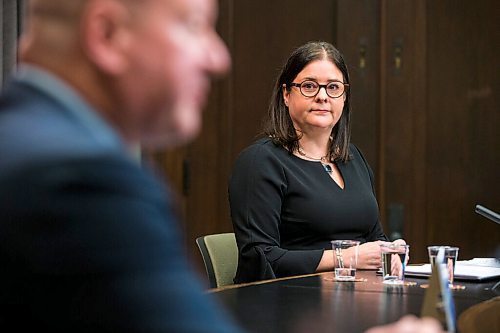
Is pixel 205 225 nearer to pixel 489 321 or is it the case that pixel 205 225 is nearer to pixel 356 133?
pixel 356 133

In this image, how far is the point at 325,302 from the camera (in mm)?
1976

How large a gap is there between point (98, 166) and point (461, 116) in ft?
13.6

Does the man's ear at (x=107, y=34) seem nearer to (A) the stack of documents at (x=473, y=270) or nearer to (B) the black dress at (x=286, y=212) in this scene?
(A) the stack of documents at (x=473, y=270)

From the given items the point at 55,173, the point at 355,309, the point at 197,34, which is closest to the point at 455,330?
the point at 355,309

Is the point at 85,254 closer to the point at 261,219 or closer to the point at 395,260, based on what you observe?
the point at 395,260

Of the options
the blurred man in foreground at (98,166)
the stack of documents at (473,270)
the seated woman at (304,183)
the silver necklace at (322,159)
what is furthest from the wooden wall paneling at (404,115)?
the blurred man in foreground at (98,166)

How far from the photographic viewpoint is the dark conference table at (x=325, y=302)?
1701 mm

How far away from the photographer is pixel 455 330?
1.62 m

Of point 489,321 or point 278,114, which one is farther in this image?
point 278,114

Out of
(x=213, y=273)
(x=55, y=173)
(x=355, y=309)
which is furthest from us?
(x=213, y=273)

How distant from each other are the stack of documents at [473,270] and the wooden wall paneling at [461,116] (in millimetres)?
1863

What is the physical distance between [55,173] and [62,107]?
0.09 m

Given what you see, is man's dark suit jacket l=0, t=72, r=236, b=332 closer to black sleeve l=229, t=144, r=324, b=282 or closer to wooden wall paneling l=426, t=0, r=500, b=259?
black sleeve l=229, t=144, r=324, b=282

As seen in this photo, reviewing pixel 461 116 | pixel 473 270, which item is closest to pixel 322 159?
→ pixel 473 270
